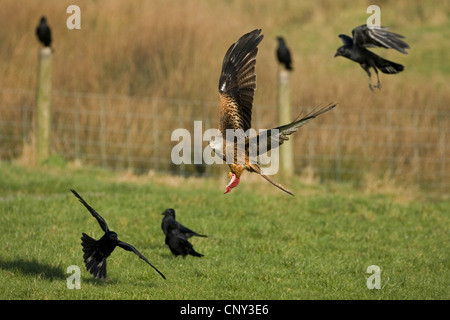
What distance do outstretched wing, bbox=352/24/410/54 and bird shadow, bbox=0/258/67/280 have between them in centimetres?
365

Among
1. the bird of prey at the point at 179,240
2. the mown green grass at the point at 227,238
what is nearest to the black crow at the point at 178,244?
the bird of prey at the point at 179,240

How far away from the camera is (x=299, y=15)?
2770 cm

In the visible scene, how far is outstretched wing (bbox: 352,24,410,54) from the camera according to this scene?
645 centimetres

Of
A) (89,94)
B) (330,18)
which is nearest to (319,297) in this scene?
(89,94)

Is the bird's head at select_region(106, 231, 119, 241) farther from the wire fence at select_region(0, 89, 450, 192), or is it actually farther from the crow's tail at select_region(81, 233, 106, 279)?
the wire fence at select_region(0, 89, 450, 192)

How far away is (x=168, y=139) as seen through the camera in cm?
1479

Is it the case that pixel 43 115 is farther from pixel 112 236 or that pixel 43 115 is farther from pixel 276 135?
pixel 276 135

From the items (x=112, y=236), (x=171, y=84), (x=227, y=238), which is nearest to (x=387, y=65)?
(x=112, y=236)

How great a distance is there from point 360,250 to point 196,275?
2248 millimetres

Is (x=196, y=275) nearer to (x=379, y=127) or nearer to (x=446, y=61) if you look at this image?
(x=379, y=127)

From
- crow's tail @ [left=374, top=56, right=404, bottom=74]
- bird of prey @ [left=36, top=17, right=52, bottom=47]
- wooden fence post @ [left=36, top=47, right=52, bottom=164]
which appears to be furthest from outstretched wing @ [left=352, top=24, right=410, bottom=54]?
bird of prey @ [left=36, top=17, right=52, bottom=47]

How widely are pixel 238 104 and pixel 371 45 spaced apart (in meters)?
1.36

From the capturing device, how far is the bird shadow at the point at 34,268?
25.2ft

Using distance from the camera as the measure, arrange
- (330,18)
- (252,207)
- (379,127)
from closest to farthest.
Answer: (252,207) < (379,127) < (330,18)
